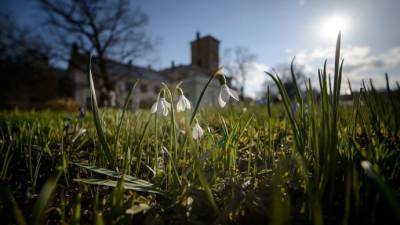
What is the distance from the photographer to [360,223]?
605 millimetres

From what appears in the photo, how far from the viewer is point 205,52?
1607 inches

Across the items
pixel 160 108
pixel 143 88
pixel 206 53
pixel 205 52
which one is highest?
pixel 205 52

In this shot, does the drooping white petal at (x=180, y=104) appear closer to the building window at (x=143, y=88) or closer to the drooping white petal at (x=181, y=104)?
the drooping white petal at (x=181, y=104)

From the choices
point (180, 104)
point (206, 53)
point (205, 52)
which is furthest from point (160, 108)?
point (205, 52)

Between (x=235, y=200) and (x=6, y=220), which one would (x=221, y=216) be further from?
(x=6, y=220)

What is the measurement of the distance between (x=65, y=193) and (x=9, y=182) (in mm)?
371

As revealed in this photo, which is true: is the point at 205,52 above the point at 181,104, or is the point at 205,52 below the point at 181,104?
above

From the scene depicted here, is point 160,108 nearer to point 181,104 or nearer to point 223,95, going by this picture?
point 181,104

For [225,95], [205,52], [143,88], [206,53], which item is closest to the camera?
[225,95]

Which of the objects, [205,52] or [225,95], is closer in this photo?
[225,95]

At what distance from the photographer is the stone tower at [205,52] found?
40.2 m

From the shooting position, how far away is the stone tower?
1582 inches

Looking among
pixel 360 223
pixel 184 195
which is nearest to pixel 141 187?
pixel 184 195

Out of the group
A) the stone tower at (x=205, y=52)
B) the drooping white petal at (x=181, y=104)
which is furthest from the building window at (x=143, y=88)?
the drooping white petal at (x=181, y=104)
